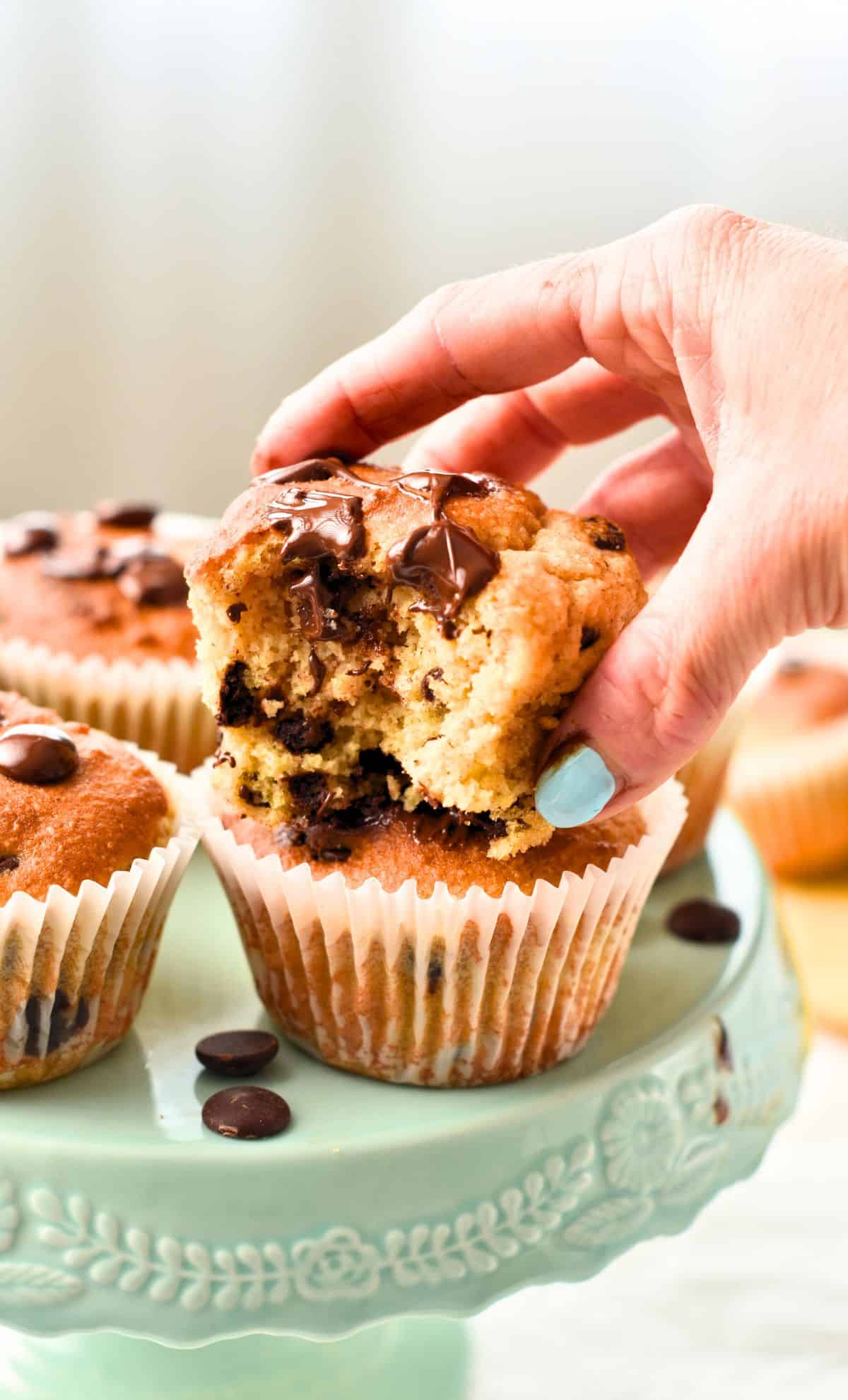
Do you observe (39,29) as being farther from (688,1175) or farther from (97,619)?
(688,1175)

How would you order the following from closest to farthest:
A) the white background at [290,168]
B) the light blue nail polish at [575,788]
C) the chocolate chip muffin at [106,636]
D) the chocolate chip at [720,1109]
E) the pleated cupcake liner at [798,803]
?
the light blue nail polish at [575,788], the chocolate chip at [720,1109], the chocolate chip muffin at [106,636], the pleated cupcake liner at [798,803], the white background at [290,168]

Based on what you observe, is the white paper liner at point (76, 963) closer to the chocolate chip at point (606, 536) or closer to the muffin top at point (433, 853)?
the muffin top at point (433, 853)

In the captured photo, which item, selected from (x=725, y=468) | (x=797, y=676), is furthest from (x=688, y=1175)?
(x=797, y=676)

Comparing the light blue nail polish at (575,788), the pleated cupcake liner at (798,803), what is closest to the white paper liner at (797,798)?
the pleated cupcake liner at (798,803)

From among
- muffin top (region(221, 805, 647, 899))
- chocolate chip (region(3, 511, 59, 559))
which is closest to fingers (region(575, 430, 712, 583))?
muffin top (region(221, 805, 647, 899))

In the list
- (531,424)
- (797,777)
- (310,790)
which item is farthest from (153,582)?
(797,777)

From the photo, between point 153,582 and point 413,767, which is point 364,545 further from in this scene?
point 153,582
